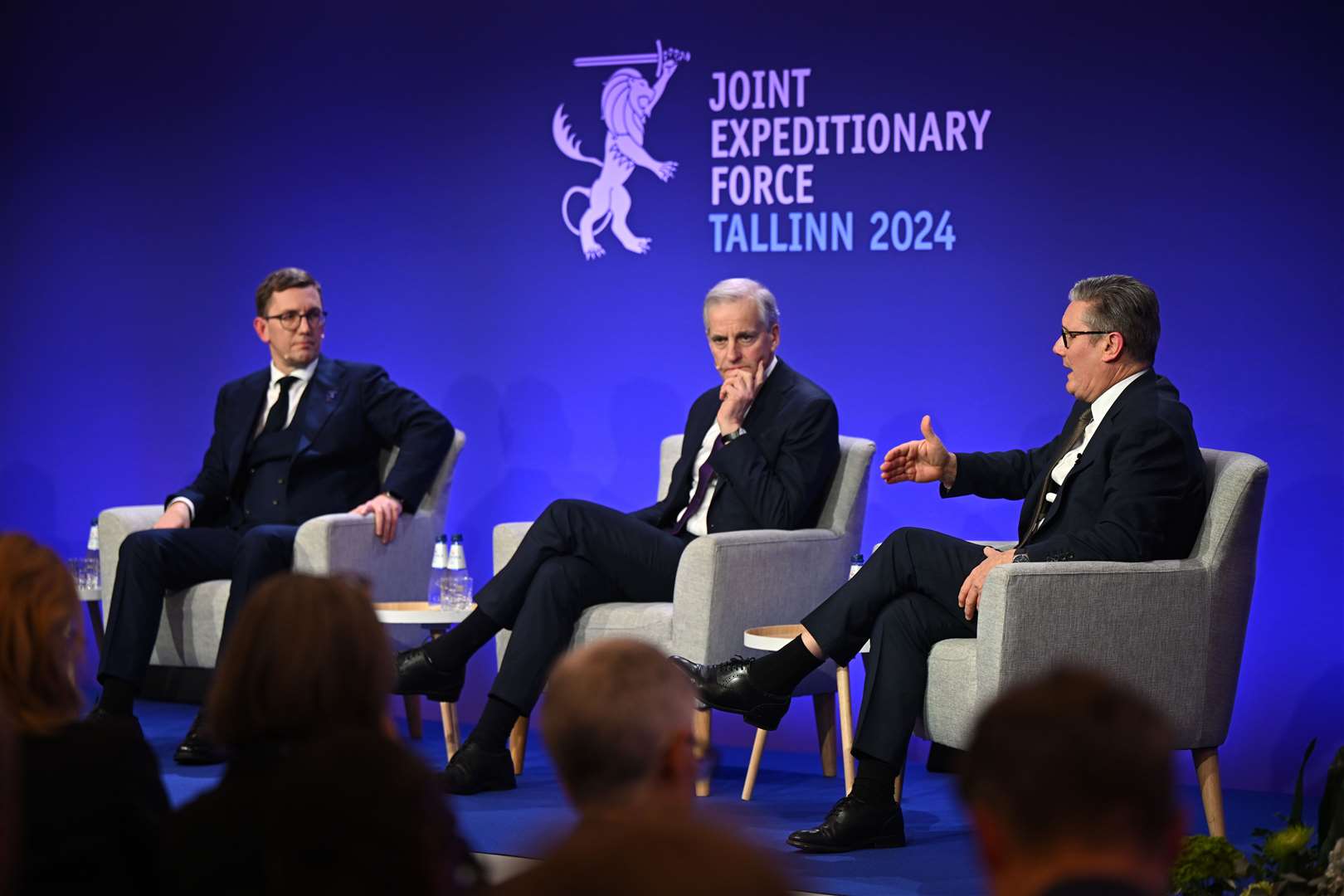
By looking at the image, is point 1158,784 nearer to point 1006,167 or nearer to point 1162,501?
point 1162,501

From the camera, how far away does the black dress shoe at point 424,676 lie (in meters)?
4.60

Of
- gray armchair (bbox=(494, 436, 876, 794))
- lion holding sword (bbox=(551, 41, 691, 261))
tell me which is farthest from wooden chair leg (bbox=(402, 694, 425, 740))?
lion holding sword (bbox=(551, 41, 691, 261))

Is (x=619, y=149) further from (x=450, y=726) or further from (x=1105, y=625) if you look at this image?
(x=1105, y=625)

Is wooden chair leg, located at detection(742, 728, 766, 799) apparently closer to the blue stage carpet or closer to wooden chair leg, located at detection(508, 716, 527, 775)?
the blue stage carpet

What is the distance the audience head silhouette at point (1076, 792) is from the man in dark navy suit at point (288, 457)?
4.13m

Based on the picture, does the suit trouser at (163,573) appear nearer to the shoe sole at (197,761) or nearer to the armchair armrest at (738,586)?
the shoe sole at (197,761)

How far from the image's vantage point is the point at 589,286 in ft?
19.4

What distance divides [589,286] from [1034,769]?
4785 mm

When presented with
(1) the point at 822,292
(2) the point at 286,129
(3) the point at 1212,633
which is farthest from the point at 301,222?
(3) the point at 1212,633

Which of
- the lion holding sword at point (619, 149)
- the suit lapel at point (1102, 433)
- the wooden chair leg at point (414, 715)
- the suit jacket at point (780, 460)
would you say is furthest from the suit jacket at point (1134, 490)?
the wooden chair leg at point (414, 715)

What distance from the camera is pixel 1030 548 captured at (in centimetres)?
387

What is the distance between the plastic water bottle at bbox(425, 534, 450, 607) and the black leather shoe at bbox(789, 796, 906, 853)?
187 cm

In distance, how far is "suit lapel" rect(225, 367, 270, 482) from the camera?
562cm

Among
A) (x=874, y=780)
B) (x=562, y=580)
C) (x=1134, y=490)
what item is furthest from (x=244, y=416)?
(x=1134, y=490)
